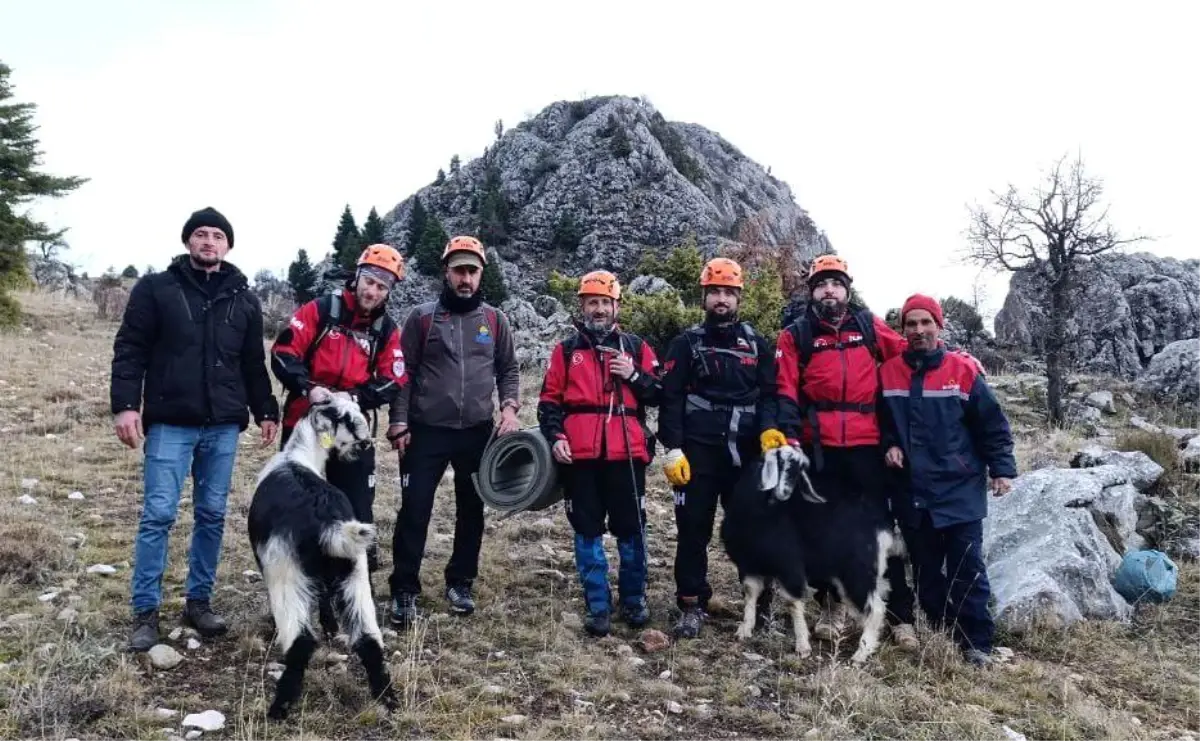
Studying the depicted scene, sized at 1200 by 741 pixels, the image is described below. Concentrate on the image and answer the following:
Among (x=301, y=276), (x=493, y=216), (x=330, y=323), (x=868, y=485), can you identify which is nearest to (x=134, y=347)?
(x=330, y=323)

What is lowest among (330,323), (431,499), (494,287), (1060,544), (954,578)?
(954,578)

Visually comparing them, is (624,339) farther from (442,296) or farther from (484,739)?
(484,739)

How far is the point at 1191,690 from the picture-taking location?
15.0 feet

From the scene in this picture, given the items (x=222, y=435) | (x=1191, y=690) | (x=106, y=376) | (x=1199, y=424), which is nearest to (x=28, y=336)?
(x=106, y=376)

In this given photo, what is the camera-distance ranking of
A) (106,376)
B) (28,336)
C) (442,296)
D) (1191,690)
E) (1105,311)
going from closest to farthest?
(1191,690)
(442,296)
(106,376)
(28,336)
(1105,311)

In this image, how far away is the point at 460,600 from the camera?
5371 millimetres

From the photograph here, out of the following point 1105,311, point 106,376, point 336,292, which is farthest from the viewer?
point 1105,311

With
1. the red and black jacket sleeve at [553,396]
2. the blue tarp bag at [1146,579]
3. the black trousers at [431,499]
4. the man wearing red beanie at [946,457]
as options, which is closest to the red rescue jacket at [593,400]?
the red and black jacket sleeve at [553,396]

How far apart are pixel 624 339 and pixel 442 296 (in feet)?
4.37

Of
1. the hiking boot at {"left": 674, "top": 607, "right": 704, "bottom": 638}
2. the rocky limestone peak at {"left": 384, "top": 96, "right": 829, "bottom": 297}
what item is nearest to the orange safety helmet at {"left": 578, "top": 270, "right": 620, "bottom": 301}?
the hiking boot at {"left": 674, "top": 607, "right": 704, "bottom": 638}

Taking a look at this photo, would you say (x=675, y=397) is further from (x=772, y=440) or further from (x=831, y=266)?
(x=831, y=266)

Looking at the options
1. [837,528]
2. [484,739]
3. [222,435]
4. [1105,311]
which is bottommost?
[484,739]

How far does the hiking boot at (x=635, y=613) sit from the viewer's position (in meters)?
5.30

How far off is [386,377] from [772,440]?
8.45 feet
